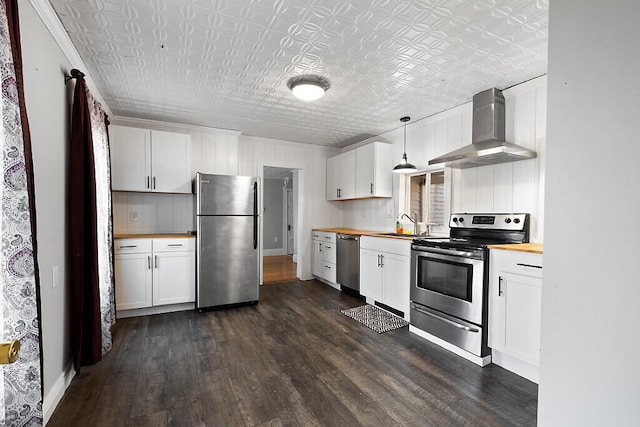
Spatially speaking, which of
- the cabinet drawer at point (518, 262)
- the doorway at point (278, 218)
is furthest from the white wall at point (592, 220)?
the doorway at point (278, 218)

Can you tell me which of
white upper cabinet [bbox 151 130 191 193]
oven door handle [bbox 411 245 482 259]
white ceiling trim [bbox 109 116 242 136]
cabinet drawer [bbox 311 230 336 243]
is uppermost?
white ceiling trim [bbox 109 116 242 136]

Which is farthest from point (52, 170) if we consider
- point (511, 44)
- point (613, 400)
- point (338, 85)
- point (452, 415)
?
point (511, 44)

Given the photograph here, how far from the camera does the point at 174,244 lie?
3.73 meters

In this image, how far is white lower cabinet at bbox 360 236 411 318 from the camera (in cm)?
340

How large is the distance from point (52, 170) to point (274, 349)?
2.12 m

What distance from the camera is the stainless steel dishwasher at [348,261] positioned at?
4.29m

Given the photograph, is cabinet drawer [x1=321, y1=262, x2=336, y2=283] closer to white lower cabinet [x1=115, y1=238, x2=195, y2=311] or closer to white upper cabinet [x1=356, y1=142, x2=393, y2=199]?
white upper cabinet [x1=356, y1=142, x2=393, y2=199]

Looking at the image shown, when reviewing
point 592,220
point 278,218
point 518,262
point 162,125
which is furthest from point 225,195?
point 278,218

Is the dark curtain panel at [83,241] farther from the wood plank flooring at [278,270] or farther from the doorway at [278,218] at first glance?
the doorway at [278,218]

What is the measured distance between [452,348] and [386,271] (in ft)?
3.70

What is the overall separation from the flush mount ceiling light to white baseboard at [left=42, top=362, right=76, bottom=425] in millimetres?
2842

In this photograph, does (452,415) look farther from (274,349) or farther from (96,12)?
(96,12)

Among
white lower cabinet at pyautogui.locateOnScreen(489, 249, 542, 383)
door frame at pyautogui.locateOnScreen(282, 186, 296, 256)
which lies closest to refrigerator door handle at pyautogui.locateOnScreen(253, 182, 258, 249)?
white lower cabinet at pyautogui.locateOnScreen(489, 249, 542, 383)

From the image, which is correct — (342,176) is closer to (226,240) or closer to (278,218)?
(226,240)
